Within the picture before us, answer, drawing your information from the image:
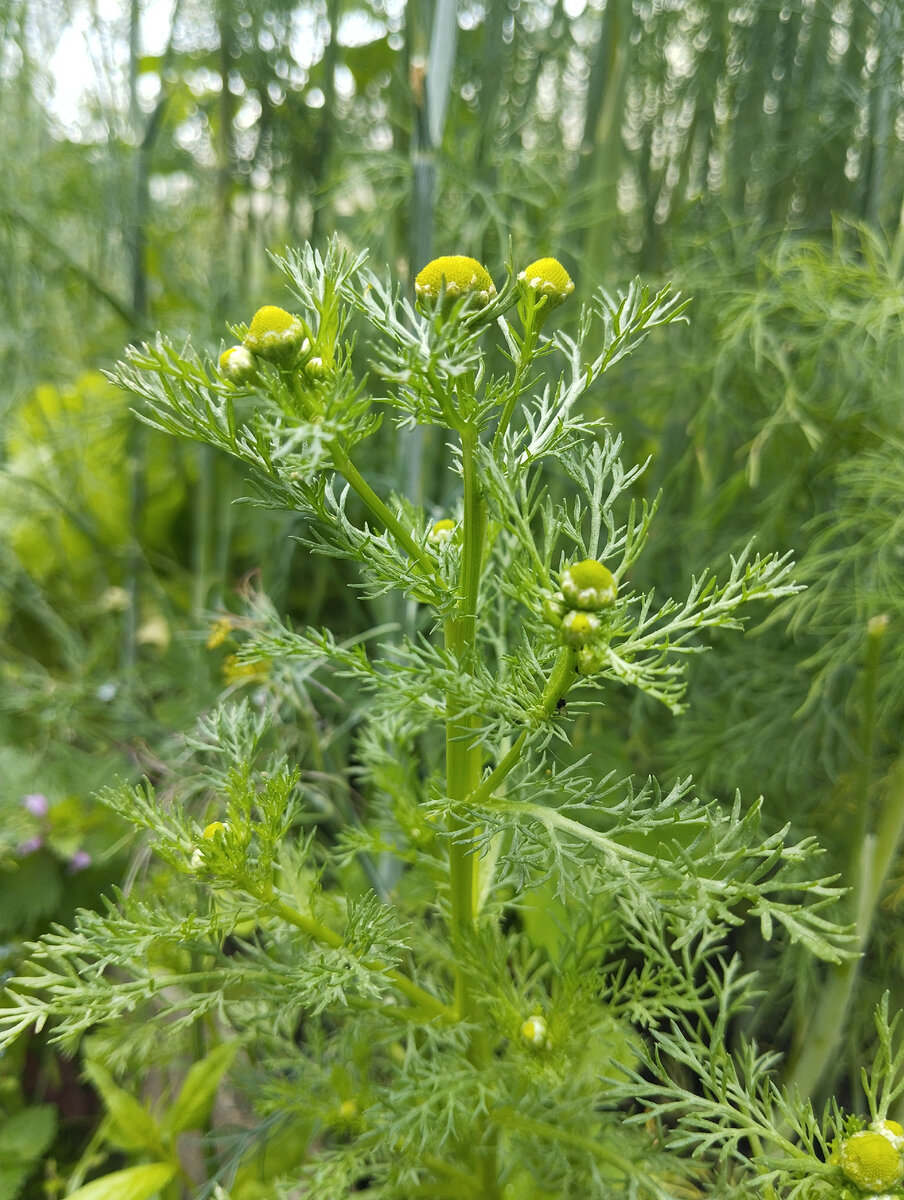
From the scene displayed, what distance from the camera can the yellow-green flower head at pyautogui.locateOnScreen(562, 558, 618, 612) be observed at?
11.0 inches

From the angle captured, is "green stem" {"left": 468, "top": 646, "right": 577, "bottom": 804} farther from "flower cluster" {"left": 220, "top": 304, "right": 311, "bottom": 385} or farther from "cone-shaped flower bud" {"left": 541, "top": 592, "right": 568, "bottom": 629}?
"flower cluster" {"left": 220, "top": 304, "right": 311, "bottom": 385}

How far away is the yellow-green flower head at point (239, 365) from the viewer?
287 millimetres

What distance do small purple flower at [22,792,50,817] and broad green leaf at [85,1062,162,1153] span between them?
26 centimetres

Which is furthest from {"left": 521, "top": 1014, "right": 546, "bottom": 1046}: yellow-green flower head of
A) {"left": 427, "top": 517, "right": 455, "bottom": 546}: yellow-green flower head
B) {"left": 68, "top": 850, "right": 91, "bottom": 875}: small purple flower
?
{"left": 68, "top": 850, "right": 91, "bottom": 875}: small purple flower

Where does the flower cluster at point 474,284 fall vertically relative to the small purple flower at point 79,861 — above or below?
above

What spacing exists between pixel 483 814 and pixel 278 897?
0.11 metres

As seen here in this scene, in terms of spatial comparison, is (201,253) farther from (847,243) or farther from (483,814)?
(483,814)

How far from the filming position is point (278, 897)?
15.8 inches

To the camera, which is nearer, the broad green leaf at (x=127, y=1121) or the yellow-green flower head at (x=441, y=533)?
the yellow-green flower head at (x=441, y=533)

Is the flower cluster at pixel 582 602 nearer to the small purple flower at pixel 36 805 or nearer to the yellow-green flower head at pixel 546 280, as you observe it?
the yellow-green flower head at pixel 546 280

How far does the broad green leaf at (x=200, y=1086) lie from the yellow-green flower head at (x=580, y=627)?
1.25ft

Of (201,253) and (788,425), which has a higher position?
(201,253)

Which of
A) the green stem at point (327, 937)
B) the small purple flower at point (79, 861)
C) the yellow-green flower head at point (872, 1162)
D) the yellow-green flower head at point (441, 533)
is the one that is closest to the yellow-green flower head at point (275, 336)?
the yellow-green flower head at point (441, 533)

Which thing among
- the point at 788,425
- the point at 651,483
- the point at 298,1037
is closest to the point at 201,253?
the point at 651,483
